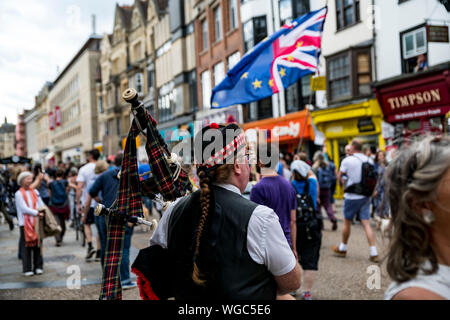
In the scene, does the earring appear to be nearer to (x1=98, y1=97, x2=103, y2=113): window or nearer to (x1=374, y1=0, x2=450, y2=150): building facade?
(x1=374, y1=0, x2=450, y2=150): building facade

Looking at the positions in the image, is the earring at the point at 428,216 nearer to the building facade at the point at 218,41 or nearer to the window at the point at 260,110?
the building facade at the point at 218,41

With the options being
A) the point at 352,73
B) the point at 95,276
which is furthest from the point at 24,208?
the point at 352,73

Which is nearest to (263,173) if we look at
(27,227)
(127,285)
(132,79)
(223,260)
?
(223,260)

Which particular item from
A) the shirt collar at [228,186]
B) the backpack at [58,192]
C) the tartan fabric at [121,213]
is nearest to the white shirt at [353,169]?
the tartan fabric at [121,213]

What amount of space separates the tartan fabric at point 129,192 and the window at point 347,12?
14659 mm

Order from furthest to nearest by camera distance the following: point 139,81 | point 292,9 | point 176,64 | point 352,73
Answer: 1. point 139,81
2. point 176,64
3. point 292,9
4. point 352,73

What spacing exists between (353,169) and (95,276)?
4.59 metres

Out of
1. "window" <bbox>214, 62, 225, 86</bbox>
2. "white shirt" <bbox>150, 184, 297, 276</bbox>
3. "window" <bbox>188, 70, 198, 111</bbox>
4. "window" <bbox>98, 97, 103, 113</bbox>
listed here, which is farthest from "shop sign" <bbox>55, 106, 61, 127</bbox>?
"white shirt" <bbox>150, 184, 297, 276</bbox>

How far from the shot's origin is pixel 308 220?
509 centimetres

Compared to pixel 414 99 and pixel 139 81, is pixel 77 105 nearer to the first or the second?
pixel 139 81

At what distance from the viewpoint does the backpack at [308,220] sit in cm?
505

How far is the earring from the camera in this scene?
1311 millimetres

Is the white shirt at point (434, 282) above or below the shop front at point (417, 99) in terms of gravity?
below

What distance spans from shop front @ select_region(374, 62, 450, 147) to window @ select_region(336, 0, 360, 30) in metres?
2.70
